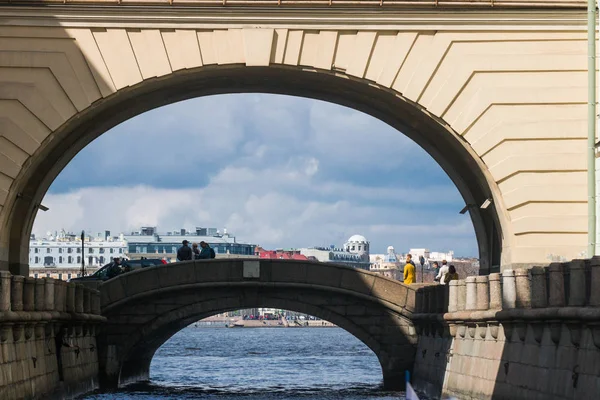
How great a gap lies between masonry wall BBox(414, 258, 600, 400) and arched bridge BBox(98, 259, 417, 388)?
10.8 feet

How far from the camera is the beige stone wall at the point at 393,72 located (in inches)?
1132

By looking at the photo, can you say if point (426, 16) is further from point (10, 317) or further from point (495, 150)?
point (10, 317)

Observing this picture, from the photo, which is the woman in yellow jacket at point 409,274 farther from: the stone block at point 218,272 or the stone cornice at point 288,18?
the stone cornice at point 288,18

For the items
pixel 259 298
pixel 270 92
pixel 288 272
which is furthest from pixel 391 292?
pixel 270 92

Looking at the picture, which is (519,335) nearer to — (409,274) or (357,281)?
(357,281)

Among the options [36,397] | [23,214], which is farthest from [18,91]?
[36,397]

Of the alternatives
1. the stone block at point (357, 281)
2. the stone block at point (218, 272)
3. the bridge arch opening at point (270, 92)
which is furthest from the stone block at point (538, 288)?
the stone block at point (218, 272)

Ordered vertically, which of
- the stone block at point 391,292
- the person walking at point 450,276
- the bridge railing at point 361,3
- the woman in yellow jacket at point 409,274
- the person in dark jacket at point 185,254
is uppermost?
the bridge railing at point 361,3

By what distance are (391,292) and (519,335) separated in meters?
12.3

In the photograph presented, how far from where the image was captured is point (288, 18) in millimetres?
Answer: 29016

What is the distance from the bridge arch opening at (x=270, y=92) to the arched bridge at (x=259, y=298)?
3.32m

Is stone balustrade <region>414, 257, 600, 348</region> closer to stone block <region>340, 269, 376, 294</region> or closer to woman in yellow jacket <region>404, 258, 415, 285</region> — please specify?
stone block <region>340, 269, 376, 294</region>

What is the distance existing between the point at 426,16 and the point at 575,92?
3.33 m

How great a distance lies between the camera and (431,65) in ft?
95.1
